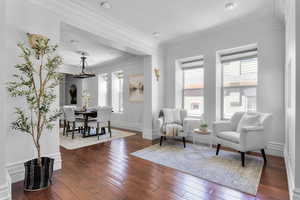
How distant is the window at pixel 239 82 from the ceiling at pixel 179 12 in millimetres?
907

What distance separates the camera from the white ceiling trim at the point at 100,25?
2.54m

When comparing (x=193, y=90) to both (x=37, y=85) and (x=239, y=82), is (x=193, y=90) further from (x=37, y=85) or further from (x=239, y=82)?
(x=37, y=85)

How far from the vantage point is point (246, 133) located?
8.57ft

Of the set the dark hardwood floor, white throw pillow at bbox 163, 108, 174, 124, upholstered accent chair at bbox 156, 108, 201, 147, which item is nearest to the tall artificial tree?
the dark hardwood floor

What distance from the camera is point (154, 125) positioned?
179 inches

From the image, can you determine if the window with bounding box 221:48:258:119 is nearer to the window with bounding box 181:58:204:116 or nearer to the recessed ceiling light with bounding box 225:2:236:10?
the window with bounding box 181:58:204:116

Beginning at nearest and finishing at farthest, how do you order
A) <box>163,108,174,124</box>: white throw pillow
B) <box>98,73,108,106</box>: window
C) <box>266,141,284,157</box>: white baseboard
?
<box>266,141,284,157</box>: white baseboard → <box>163,108,174,124</box>: white throw pillow → <box>98,73,108,106</box>: window

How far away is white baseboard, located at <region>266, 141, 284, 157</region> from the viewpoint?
3006 mm

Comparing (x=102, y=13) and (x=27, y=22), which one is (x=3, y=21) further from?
(x=102, y=13)

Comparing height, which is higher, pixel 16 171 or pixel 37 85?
pixel 37 85

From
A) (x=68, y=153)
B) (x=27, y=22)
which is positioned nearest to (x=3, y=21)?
(x=27, y=22)

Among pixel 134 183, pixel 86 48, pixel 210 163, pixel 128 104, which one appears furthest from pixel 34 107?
pixel 128 104

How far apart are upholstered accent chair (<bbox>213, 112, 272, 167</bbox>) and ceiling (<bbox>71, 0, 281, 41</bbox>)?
1.94 meters

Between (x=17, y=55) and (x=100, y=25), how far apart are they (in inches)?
60.5
